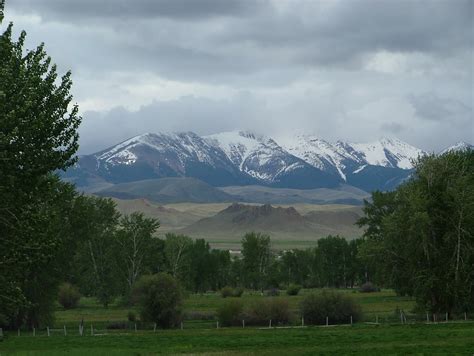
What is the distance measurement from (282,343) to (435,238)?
24.7m

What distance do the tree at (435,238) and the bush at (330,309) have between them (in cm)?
760

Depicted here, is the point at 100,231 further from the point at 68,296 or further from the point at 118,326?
the point at 118,326

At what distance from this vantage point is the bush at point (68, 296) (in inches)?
4567

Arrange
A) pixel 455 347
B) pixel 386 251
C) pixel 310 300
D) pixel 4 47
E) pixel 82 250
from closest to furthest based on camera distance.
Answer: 1. pixel 4 47
2. pixel 455 347
3. pixel 386 251
4. pixel 310 300
5. pixel 82 250

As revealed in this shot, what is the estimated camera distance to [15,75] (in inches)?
1294

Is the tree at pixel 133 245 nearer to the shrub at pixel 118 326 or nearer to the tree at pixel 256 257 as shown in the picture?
the shrub at pixel 118 326

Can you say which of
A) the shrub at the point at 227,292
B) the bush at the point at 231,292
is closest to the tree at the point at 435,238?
the bush at the point at 231,292

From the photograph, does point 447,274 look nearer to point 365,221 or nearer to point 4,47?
point 4,47

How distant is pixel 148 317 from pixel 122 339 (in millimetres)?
21646

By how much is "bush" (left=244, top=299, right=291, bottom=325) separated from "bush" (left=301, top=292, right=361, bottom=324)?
2167 millimetres

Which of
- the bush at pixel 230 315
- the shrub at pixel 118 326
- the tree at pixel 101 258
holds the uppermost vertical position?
the tree at pixel 101 258

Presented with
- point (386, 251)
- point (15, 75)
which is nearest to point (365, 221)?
point (386, 251)

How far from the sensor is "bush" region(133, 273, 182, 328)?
79125mm

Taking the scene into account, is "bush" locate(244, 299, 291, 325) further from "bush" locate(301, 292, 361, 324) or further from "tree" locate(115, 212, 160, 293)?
"tree" locate(115, 212, 160, 293)
